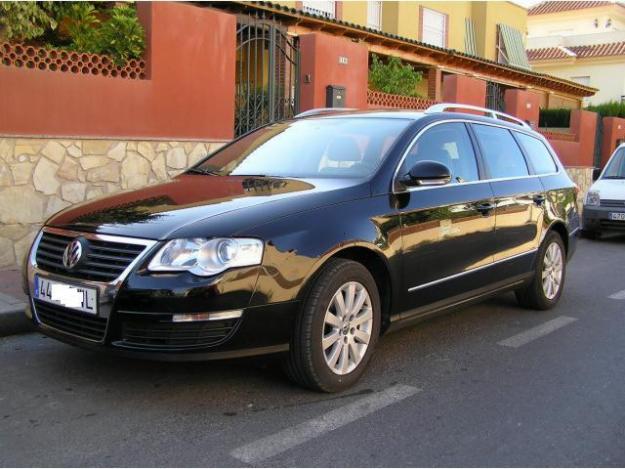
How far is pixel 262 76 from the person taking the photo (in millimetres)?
10188

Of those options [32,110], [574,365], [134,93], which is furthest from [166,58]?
[574,365]

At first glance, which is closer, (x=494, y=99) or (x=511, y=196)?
(x=511, y=196)

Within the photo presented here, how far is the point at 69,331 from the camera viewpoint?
3684 millimetres

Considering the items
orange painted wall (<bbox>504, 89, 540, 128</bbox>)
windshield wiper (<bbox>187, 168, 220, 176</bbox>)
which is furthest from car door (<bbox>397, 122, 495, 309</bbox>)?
orange painted wall (<bbox>504, 89, 540, 128</bbox>)

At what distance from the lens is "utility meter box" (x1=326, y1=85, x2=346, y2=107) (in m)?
10.3

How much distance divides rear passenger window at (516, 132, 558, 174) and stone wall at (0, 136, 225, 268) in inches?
132

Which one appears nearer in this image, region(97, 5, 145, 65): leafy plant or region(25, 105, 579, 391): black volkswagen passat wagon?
region(25, 105, 579, 391): black volkswagen passat wagon

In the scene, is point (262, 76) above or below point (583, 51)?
below

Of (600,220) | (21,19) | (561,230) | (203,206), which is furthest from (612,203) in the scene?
(203,206)

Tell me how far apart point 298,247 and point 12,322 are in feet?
8.48

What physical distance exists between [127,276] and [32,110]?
4194mm

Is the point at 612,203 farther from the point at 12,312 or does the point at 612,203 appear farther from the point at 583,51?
the point at 583,51

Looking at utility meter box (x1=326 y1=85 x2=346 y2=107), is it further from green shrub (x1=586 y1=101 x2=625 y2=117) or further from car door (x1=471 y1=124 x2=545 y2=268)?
green shrub (x1=586 y1=101 x2=625 y2=117)

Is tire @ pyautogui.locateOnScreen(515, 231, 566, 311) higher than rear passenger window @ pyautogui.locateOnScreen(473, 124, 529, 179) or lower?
lower
